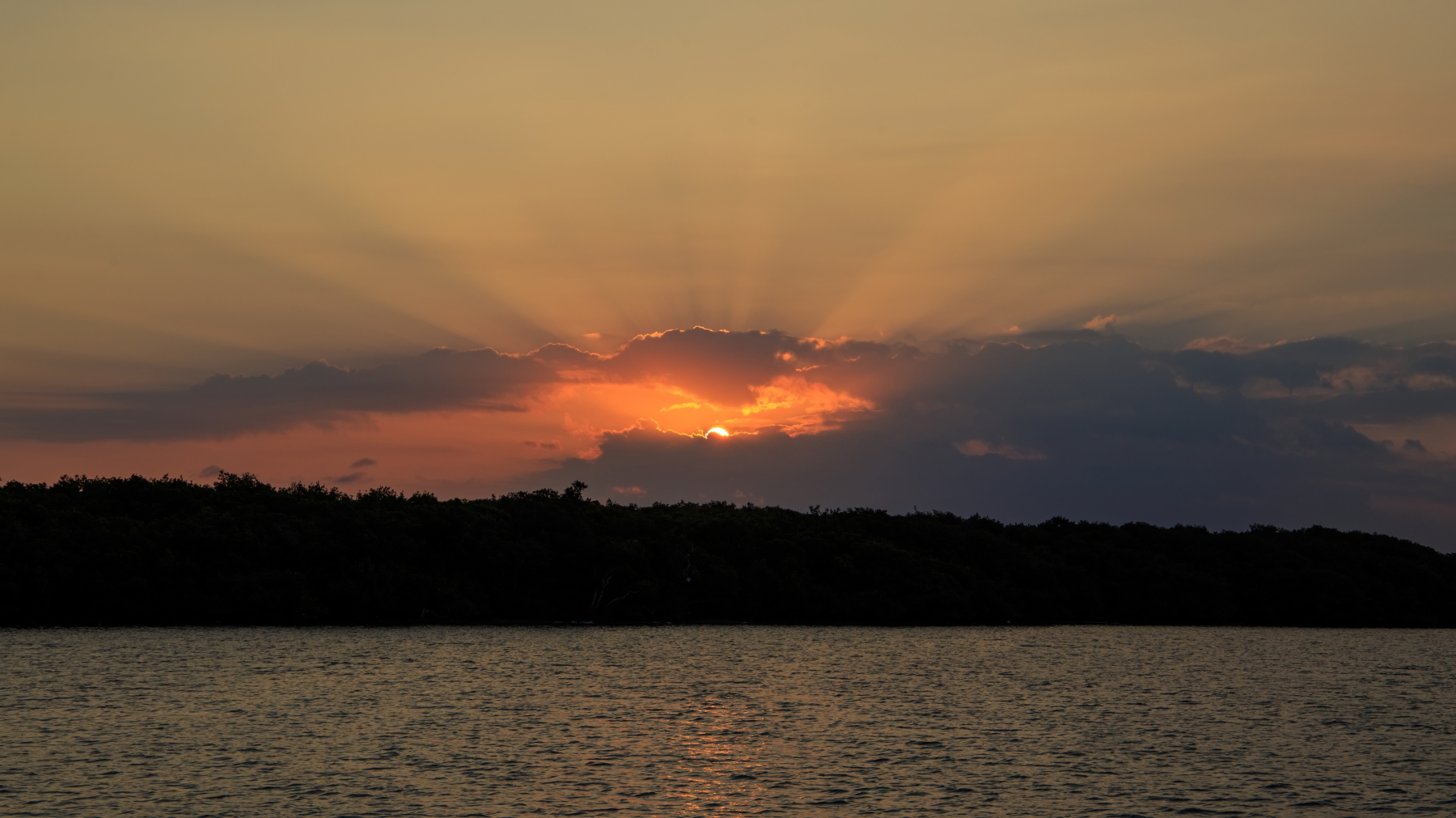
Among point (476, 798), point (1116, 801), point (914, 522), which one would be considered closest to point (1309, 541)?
point (914, 522)

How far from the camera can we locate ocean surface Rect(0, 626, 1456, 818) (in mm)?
41906

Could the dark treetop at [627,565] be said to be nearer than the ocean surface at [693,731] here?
No

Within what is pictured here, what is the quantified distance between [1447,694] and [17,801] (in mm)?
81712

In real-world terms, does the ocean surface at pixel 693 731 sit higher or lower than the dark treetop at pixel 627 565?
lower

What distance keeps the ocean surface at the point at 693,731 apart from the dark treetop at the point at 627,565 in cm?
1424

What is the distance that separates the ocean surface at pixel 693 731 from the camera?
41906mm

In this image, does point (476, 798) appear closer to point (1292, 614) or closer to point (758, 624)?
point (758, 624)

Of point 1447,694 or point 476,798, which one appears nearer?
point 476,798

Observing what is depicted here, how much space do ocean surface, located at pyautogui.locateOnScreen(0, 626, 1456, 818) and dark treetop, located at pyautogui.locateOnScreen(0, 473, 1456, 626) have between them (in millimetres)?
14243

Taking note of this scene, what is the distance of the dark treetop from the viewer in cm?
11919

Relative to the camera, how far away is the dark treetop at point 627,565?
119 meters

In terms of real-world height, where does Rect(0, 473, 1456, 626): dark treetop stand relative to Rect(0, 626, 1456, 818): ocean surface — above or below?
above

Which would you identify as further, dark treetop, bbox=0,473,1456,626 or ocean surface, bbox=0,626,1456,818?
dark treetop, bbox=0,473,1456,626

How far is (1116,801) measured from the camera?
42.6 metres
